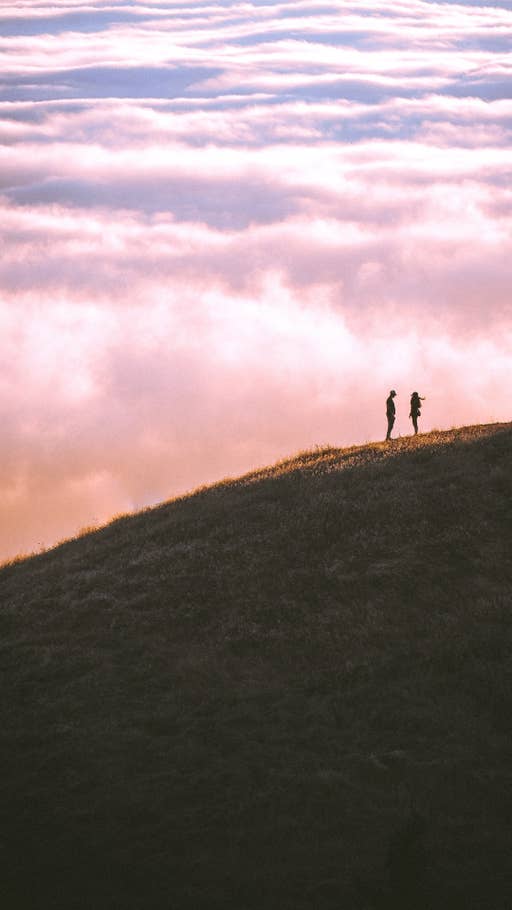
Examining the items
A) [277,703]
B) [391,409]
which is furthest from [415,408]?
[277,703]

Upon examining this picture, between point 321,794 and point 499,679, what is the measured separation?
6.76m

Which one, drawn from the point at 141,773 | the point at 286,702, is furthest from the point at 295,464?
the point at 141,773

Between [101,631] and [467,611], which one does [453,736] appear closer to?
[467,611]

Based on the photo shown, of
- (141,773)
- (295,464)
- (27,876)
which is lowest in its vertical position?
(27,876)

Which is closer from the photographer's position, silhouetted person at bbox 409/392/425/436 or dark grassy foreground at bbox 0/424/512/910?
dark grassy foreground at bbox 0/424/512/910

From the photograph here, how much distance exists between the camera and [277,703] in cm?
2123

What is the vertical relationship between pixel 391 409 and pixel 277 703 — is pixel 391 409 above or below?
above

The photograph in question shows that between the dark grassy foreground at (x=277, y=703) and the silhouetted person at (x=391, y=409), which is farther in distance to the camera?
the silhouetted person at (x=391, y=409)

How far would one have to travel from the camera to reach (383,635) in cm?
2470

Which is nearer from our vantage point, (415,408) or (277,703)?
(277,703)

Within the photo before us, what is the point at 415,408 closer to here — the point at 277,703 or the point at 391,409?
the point at 391,409

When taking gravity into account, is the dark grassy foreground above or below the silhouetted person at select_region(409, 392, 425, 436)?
below

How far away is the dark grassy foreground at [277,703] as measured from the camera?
14219mm

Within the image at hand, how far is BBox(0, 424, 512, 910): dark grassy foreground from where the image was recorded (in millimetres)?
14219
